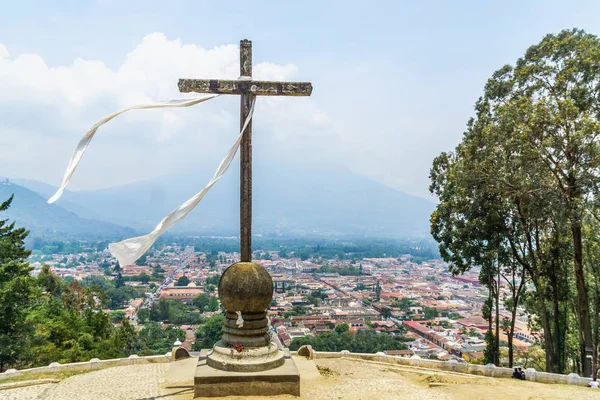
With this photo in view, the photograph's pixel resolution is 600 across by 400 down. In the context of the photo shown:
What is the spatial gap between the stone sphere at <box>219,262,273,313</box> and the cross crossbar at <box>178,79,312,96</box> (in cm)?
316

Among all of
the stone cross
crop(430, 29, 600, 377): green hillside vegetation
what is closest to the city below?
crop(430, 29, 600, 377): green hillside vegetation

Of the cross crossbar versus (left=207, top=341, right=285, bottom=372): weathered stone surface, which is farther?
the cross crossbar

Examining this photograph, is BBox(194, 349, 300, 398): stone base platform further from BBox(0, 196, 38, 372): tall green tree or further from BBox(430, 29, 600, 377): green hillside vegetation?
BBox(0, 196, 38, 372): tall green tree

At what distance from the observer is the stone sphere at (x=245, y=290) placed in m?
7.51

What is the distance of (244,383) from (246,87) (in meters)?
5.03

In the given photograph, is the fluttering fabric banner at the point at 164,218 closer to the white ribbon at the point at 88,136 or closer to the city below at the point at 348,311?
the white ribbon at the point at 88,136

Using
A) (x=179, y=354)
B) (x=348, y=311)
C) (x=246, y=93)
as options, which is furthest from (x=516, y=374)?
(x=348, y=311)

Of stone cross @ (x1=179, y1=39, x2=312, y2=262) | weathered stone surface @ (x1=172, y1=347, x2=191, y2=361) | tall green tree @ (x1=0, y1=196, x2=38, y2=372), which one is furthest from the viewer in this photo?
tall green tree @ (x1=0, y1=196, x2=38, y2=372)

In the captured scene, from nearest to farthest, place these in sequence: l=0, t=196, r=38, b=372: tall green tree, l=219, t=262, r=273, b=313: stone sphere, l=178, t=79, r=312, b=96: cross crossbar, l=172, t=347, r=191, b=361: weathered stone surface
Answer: l=219, t=262, r=273, b=313: stone sphere, l=178, t=79, r=312, b=96: cross crossbar, l=172, t=347, r=191, b=361: weathered stone surface, l=0, t=196, r=38, b=372: tall green tree

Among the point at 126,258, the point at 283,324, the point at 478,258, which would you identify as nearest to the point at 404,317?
the point at 283,324

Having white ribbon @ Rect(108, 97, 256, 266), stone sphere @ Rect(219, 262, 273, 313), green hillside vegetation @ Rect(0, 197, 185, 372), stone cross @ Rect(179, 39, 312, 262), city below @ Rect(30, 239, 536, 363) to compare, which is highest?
stone cross @ Rect(179, 39, 312, 262)

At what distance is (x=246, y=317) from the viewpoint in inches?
299

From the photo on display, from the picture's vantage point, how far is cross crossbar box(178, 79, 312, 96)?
7.86 meters

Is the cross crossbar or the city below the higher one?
the cross crossbar
